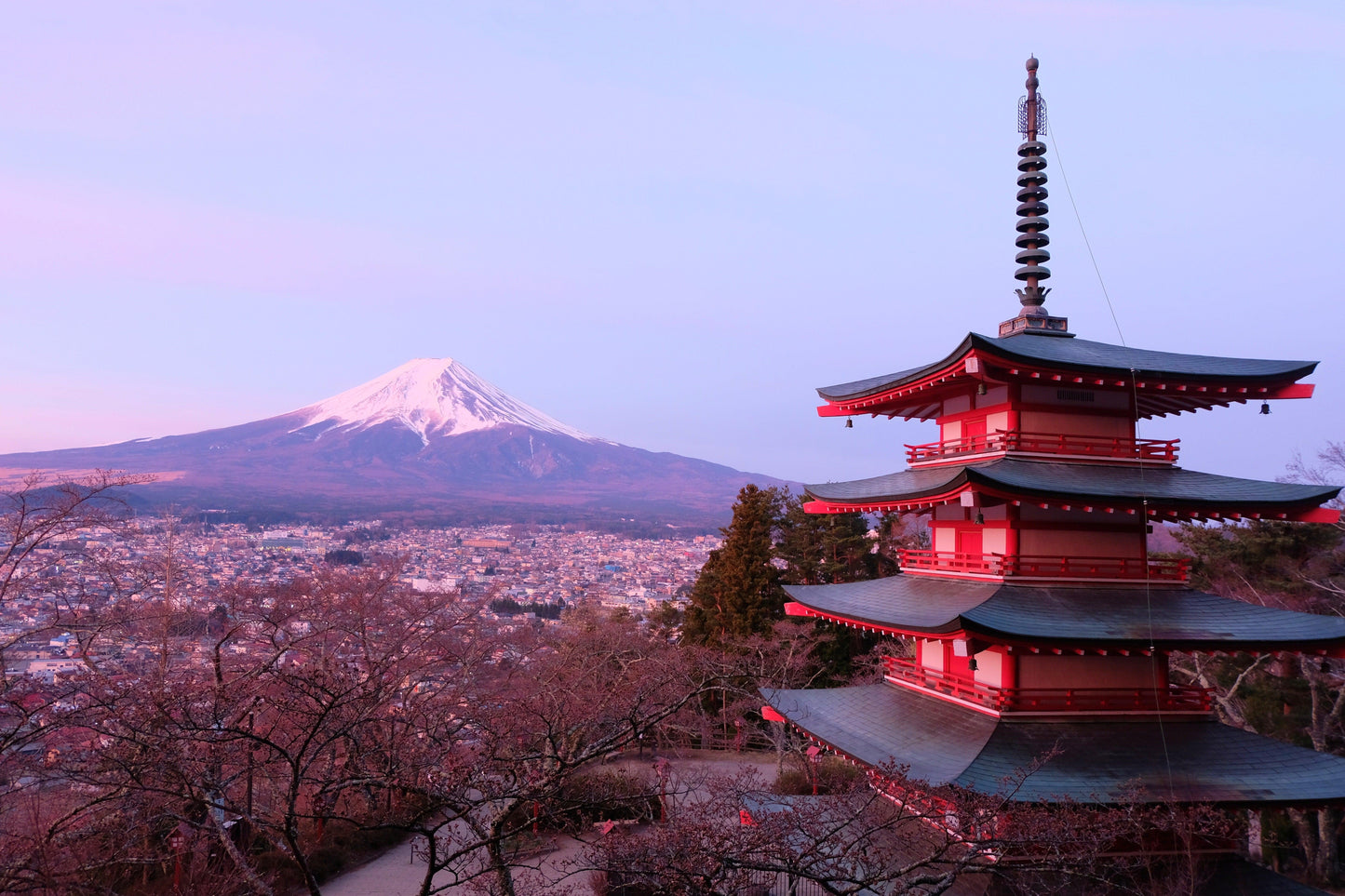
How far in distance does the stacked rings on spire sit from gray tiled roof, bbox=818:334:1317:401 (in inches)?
47.8

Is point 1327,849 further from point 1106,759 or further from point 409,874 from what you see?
point 409,874

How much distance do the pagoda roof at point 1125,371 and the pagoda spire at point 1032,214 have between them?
0.91 feet

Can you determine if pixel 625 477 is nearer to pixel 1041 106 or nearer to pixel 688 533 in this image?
pixel 688 533

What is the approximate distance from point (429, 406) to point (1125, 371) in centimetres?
11016

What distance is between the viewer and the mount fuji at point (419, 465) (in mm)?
75125

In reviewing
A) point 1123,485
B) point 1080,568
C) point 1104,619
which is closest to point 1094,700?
point 1104,619

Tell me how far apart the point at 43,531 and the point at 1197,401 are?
45.8 ft

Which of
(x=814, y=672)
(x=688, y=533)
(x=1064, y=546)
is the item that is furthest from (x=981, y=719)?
(x=688, y=533)

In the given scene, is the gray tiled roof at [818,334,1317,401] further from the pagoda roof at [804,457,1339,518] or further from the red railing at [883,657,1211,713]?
the red railing at [883,657,1211,713]

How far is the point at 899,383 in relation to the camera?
10.2m

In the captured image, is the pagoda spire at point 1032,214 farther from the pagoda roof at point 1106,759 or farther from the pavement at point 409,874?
the pavement at point 409,874

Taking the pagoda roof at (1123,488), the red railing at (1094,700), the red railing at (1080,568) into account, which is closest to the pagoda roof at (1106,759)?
the red railing at (1094,700)

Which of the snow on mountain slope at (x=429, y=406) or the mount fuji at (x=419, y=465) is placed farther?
the snow on mountain slope at (x=429, y=406)

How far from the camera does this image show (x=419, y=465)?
322 feet
